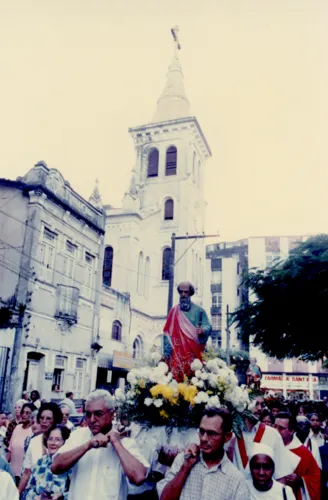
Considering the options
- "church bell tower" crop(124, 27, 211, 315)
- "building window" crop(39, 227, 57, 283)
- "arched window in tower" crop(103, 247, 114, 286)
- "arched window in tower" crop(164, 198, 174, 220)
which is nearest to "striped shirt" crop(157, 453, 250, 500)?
"building window" crop(39, 227, 57, 283)

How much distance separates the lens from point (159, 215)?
1495 inches

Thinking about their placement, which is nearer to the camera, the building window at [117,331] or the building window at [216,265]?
the building window at [117,331]

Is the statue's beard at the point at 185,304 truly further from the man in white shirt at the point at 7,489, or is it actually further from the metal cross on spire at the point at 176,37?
the metal cross on spire at the point at 176,37

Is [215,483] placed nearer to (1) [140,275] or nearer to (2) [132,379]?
(2) [132,379]

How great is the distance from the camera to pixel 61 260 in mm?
20594

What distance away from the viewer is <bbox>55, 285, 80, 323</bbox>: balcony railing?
19984 mm

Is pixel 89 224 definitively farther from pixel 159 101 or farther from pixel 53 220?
pixel 159 101

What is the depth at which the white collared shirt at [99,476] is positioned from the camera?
3385 mm

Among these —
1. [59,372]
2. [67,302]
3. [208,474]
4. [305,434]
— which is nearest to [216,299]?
[67,302]

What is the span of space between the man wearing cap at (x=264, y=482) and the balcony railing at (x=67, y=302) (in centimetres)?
1674

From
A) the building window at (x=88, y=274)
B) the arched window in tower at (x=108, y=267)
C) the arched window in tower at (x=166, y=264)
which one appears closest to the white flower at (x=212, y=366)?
the building window at (x=88, y=274)

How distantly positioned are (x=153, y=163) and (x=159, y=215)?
525 centimetres

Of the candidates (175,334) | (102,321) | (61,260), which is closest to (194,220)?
(102,321)

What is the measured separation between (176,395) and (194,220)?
1385 inches
